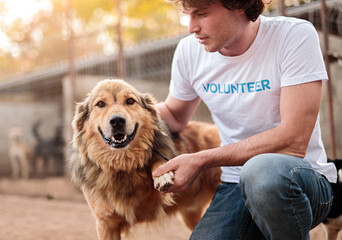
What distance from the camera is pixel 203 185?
3256 millimetres

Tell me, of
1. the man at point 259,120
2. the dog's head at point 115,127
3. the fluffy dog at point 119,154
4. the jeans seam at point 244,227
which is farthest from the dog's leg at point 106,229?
the jeans seam at point 244,227

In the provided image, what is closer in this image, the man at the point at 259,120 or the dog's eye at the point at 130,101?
the man at the point at 259,120

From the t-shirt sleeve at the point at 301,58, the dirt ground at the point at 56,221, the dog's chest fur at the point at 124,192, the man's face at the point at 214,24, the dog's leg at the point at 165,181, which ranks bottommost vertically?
the dirt ground at the point at 56,221

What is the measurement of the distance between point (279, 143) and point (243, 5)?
74 centimetres

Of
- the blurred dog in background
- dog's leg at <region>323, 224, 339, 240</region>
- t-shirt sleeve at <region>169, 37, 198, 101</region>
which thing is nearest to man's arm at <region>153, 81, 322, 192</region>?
t-shirt sleeve at <region>169, 37, 198, 101</region>

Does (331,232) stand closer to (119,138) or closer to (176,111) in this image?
(176,111)

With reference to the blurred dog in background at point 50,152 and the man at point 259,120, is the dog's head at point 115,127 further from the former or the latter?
the blurred dog in background at point 50,152

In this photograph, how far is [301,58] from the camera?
6.65ft

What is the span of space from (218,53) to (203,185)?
125cm

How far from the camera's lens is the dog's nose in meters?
2.55

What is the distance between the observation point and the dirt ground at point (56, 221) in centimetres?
388

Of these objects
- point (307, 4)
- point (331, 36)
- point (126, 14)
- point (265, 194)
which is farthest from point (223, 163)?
point (126, 14)

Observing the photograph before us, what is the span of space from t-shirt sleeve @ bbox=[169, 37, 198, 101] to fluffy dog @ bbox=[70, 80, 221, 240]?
223 mm

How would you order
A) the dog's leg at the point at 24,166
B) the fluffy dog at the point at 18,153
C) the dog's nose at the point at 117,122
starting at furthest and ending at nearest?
→ 1. the dog's leg at the point at 24,166
2. the fluffy dog at the point at 18,153
3. the dog's nose at the point at 117,122
